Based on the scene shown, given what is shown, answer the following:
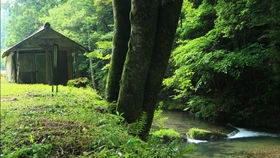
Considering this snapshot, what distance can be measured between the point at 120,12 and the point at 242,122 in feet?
44.5

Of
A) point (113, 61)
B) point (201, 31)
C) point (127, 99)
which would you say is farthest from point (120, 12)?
point (201, 31)

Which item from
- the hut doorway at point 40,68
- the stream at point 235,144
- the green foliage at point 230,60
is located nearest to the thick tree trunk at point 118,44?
the stream at point 235,144

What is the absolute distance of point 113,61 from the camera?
276 inches

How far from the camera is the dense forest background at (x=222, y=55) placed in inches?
501

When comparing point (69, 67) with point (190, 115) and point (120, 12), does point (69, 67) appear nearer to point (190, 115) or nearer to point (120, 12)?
point (190, 115)

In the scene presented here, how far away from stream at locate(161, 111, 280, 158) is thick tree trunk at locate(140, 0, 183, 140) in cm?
576

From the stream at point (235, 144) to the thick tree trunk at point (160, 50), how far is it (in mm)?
5763

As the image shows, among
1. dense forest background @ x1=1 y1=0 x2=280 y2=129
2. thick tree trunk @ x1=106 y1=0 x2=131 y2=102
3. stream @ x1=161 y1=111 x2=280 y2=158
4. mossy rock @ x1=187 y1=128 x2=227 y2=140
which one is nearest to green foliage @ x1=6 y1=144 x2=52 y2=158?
thick tree trunk @ x1=106 y1=0 x2=131 y2=102

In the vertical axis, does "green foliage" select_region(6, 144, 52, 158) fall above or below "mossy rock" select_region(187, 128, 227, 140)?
above

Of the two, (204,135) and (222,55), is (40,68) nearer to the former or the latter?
(204,135)

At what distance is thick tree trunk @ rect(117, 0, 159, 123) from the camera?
586 cm

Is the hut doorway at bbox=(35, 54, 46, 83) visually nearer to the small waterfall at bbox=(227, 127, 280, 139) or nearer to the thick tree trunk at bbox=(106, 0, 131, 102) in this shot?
the small waterfall at bbox=(227, 127, 280, 139)

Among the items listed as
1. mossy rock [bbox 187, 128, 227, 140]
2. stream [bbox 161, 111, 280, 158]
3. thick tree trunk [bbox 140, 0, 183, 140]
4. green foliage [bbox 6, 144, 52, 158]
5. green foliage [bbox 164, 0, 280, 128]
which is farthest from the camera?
mossy rock [bbox 187, 128, 227, 140]

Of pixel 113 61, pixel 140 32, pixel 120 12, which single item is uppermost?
pixel 120 12
